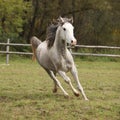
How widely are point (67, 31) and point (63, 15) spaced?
20.6 m

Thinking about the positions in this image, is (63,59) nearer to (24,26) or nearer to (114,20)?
(24,26)

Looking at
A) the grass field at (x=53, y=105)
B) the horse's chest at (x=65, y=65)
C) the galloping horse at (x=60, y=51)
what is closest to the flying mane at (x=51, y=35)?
the galloping horse at (x=60, y=51)

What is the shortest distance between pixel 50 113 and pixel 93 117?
710mm

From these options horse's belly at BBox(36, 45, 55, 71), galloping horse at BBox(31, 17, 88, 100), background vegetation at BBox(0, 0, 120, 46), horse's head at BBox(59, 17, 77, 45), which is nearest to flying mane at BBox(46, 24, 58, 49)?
galloping horse at BBox(31, 17, 88, 100)

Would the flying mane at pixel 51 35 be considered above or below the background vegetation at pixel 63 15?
above

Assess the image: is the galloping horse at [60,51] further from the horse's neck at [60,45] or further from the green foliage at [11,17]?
the green foliage at [11,17]

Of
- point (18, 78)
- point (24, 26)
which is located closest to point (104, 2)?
point (24, 26)

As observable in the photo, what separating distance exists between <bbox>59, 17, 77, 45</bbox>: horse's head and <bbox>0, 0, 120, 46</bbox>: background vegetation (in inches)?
657

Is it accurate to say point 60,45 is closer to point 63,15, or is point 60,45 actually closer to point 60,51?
point 60,51

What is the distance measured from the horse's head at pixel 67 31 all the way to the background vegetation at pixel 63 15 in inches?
657

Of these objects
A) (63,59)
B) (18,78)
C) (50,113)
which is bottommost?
(18,78)

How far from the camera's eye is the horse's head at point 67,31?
8.27 m

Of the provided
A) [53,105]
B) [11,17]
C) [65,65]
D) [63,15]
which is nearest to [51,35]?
[65,65]

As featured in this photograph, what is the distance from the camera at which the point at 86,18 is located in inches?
1217
